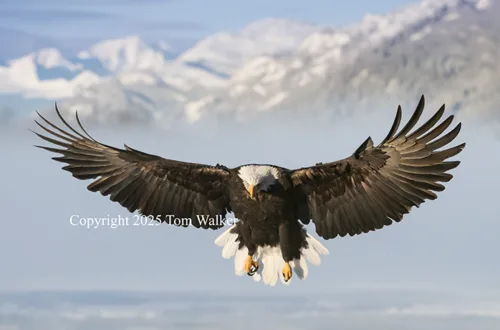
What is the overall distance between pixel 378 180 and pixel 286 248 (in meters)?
1.02

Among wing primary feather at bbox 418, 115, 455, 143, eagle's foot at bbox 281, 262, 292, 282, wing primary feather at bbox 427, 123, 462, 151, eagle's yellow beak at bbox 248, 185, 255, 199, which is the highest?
wing primary feather at bbox 418, 115, 455, 143

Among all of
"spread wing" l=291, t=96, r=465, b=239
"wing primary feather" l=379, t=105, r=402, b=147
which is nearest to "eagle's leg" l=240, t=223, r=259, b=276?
"spread wing" l=291, t=96, r=465, b=239

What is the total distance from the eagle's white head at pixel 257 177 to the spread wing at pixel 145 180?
0.53 meters

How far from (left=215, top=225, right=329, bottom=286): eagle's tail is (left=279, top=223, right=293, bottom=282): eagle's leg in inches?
3.0

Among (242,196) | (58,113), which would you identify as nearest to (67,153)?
(58,113)

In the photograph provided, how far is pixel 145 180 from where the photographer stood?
1123 cm

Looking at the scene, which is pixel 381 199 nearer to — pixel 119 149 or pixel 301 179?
pixel 301 179

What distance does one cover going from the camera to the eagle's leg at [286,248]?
10.8m

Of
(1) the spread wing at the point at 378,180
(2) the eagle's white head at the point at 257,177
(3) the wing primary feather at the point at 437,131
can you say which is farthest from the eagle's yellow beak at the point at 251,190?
(3) the wing primary feather at the point at 437,131

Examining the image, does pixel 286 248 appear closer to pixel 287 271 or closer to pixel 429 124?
pixel 287 271

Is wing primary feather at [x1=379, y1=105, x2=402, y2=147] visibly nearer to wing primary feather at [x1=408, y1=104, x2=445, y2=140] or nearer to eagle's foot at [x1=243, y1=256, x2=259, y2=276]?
wing primary feather at [x1=408, y1=104, x2=445, y2=140]

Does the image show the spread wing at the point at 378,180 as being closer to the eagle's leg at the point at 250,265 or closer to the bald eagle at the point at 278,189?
the bald eagle at the point at 278,189

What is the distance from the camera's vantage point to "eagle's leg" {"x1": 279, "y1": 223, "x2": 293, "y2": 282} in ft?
35.4

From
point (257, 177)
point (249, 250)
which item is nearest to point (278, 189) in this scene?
point (257, 177)
